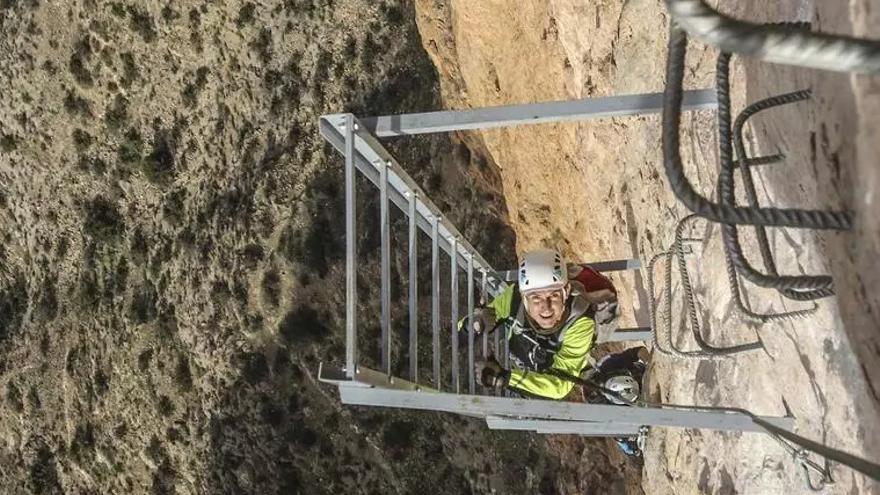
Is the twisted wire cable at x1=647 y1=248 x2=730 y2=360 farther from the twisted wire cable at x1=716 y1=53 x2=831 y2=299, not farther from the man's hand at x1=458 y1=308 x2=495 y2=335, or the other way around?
the twisted wire cable at x1=716 y1=53 x2=831 y2=299

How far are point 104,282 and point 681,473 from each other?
1541 cm

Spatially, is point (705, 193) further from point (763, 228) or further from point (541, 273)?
point (763, 228)

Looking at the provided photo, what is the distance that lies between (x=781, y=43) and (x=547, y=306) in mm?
4921

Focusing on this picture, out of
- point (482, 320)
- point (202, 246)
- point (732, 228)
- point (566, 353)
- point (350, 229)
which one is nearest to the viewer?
point (732, 228)

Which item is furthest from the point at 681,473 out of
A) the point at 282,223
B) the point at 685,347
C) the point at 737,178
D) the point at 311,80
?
the point at 311,80

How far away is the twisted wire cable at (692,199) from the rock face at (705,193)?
118mm

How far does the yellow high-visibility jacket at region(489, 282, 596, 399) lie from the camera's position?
6.24m

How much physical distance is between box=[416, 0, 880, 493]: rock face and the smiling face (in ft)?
3.58

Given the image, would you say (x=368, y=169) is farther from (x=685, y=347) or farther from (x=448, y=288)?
(x=448, y=288)

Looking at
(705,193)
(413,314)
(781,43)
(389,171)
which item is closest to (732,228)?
(781,43)

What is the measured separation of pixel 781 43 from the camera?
6.34 feet

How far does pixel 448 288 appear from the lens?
1603 centimetres

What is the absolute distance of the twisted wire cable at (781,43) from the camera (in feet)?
6.14

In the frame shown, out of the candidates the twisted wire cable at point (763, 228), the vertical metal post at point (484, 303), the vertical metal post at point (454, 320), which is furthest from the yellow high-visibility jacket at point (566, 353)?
the twisted wire cable at point (763, 228)
